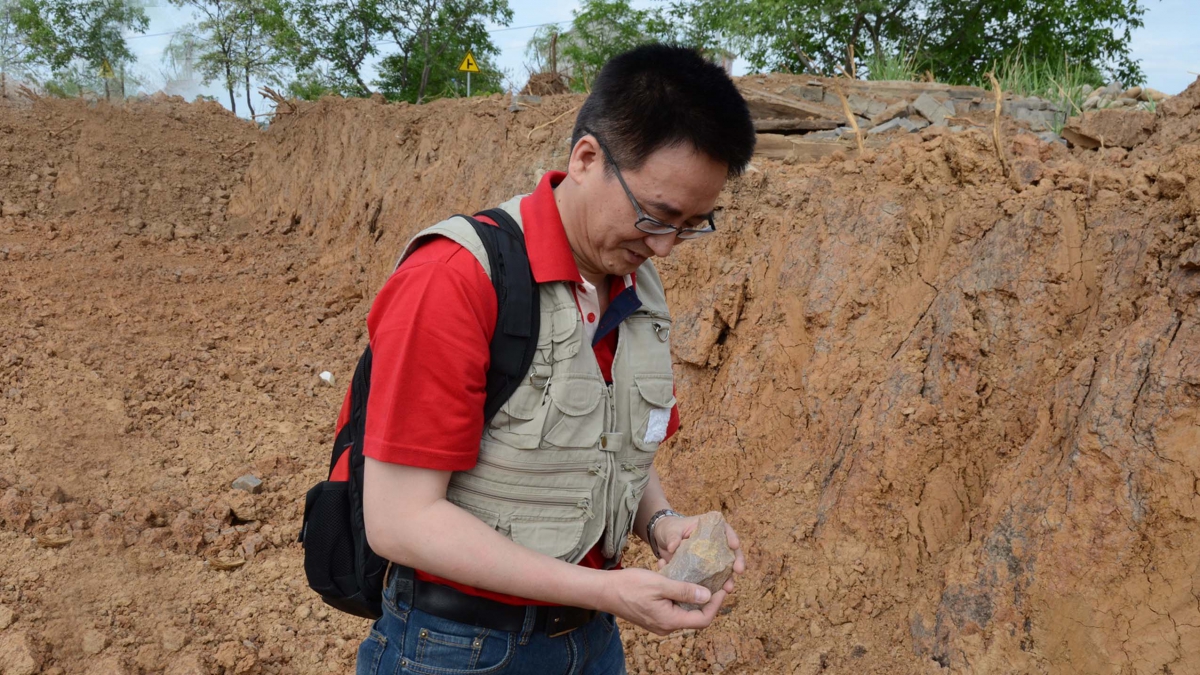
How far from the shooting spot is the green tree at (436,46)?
855 inches

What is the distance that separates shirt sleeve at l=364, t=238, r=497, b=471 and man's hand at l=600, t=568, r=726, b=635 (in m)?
0.33

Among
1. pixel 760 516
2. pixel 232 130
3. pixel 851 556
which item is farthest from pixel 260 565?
pixel 232 130

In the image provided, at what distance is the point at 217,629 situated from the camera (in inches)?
151

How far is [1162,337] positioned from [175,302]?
8423 mm

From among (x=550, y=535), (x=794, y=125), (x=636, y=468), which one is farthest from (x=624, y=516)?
(x=794, y=125)

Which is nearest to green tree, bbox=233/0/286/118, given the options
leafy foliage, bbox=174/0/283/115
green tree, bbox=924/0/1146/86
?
leafy foliage, bbox=174/0/283/115

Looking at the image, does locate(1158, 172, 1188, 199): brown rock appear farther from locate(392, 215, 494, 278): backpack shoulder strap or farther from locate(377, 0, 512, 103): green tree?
locate(377, 0, 512, 103): green tree

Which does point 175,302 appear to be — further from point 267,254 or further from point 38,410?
point 38,410

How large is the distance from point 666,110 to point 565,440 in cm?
62

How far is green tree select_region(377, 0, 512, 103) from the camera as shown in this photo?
21.7 m

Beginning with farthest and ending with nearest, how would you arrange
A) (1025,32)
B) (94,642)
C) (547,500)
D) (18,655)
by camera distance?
1. (1025,32)
2. (94,642)
3. (18,655)
4. (547,500)

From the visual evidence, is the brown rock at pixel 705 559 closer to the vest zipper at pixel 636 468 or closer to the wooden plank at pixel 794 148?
the vest zipper at pixel 636 468

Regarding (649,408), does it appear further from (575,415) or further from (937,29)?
(937,29)

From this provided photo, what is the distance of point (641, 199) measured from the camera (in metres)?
1.52
